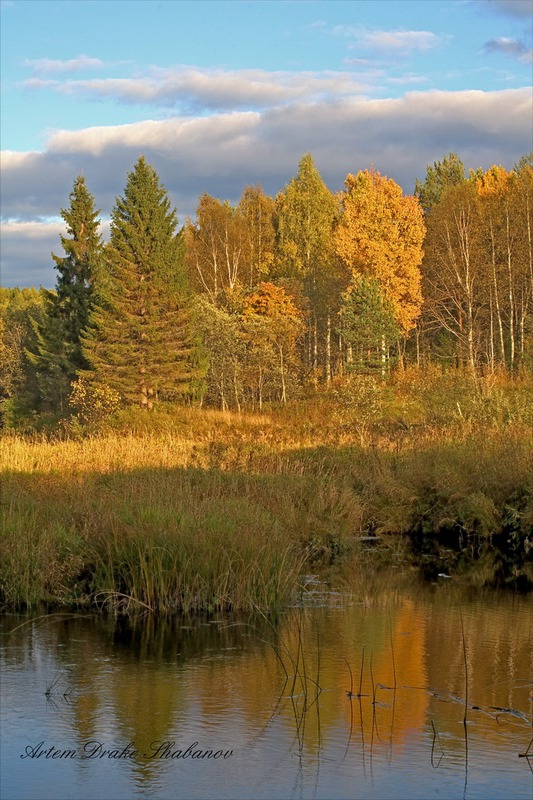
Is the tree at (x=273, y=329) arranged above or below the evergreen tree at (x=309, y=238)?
below

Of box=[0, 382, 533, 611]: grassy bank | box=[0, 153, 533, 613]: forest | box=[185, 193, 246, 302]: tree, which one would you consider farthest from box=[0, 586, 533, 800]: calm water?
box=[185, 193, 246, 302]: tree

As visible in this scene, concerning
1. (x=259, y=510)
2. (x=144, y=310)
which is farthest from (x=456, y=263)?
(x=259, y=510)

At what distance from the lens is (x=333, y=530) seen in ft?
54.6

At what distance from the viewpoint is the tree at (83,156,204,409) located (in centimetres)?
4359

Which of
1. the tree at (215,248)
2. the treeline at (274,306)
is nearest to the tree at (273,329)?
the treeline at (274,306)

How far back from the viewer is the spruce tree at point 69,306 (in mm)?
47812

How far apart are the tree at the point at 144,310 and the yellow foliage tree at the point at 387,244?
8.40 meters

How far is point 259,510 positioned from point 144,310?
31.5 metres

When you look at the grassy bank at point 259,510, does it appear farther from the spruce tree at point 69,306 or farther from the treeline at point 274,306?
the spruce tree at point 69,306

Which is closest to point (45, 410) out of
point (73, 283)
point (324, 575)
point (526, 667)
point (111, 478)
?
point (73, 283)

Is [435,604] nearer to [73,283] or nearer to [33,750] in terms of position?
[33,750]

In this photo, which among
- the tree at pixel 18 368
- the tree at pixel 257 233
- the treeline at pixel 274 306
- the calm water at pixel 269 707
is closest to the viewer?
the calm water at pixel 269 707

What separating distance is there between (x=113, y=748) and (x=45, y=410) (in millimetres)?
43638

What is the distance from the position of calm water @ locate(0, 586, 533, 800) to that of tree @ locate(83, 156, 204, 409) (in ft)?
107
